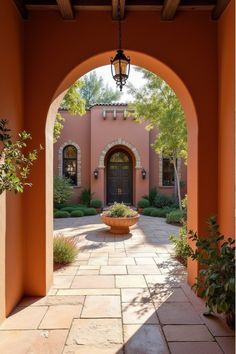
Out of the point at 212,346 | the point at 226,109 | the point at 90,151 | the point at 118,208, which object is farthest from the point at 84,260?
the point at 90,151

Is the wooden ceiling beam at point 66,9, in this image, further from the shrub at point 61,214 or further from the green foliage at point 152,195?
the green foliage at point 152,195

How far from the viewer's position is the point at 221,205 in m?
3.68

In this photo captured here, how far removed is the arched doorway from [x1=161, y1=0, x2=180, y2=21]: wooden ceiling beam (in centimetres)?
1120

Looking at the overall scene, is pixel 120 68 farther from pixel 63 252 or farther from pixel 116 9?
pixel 63 252

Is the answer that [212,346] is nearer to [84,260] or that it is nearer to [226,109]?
[226,109]

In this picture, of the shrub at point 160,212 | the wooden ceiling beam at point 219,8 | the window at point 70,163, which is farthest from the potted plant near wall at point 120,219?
the window at point 70,163

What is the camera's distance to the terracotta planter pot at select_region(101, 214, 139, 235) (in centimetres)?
796

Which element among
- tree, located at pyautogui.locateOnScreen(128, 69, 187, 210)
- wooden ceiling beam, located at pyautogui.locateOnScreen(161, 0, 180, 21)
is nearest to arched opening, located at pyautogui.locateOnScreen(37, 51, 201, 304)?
wooden ceiling beam, located at pyautogui.locateOnScreen(161, 0, 180, 21)

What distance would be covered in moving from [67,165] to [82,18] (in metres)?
11.2

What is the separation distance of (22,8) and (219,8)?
2.64 m

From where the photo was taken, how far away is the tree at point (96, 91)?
954 inches

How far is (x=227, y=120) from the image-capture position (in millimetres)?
3479

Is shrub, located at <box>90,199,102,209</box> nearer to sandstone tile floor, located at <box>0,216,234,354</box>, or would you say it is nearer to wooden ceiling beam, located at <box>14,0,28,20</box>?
sandstone tile floor, located at <box>0,216,234,354</box>

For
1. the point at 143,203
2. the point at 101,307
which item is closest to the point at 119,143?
the point at 143,203
